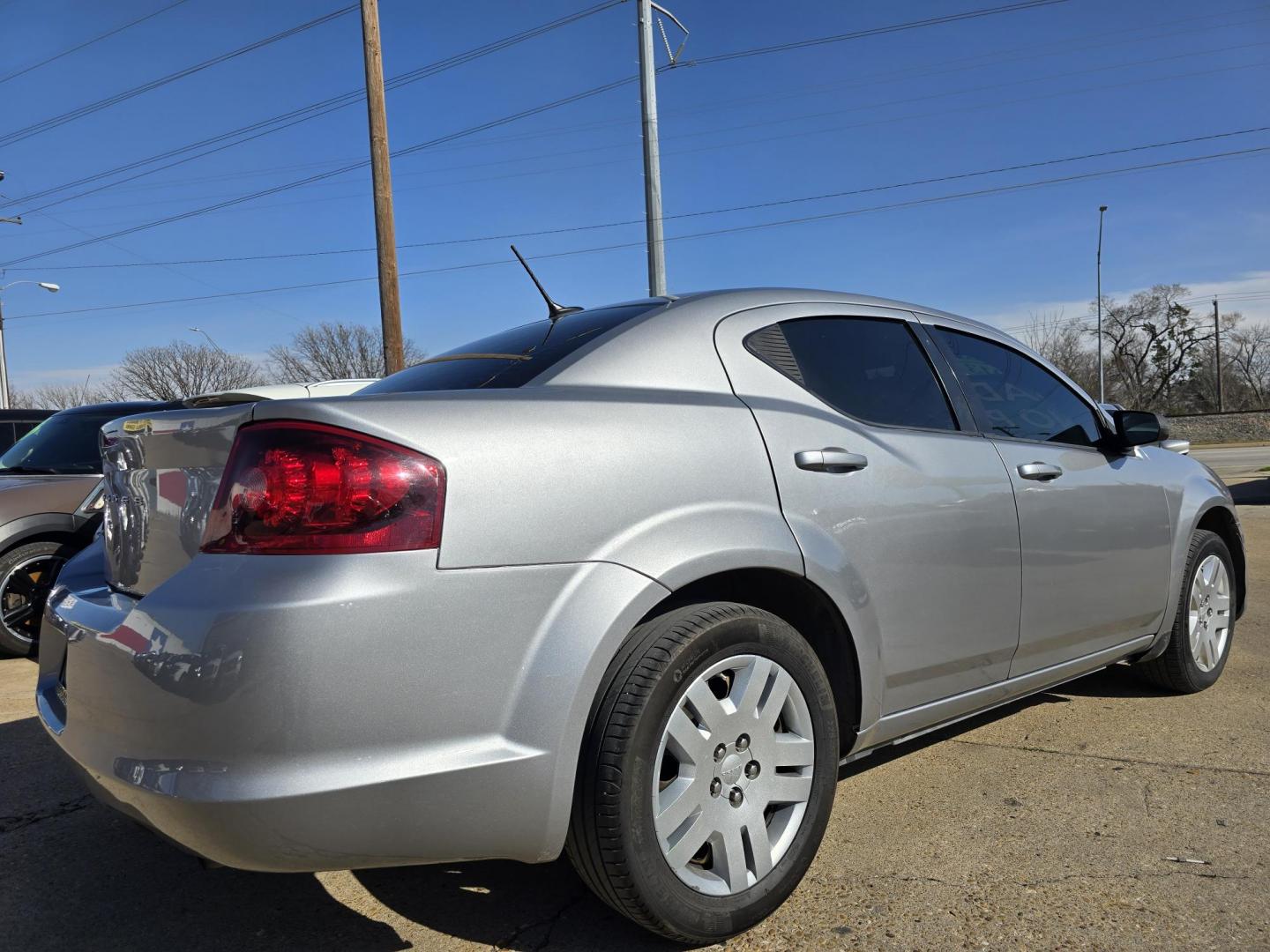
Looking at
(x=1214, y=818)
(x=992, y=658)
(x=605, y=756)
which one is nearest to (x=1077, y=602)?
(x=992, y=658)

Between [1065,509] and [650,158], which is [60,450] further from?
[650,158]

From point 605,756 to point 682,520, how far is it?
21.8 inches

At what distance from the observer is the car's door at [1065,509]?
317cm

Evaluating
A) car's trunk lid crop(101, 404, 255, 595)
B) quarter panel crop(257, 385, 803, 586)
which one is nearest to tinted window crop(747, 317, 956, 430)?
quarter panel crop(257, 385, 803, 586)

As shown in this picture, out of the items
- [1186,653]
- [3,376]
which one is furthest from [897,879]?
[3,376]

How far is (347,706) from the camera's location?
1.81 meters

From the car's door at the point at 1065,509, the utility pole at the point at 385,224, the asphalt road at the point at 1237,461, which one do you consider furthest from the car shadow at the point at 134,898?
the asphalt road at the point at 1237,461

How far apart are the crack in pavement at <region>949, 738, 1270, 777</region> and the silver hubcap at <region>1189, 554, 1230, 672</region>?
2.98 feet

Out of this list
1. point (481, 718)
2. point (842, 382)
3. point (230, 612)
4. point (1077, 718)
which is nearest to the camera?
point (230, 612)

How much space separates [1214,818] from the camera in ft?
9.52

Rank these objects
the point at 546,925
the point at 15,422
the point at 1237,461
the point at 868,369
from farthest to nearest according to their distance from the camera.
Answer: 1. the point at 1237,461
2. the point at 15,422
3. the point at 868,369
4. the point at 546,925

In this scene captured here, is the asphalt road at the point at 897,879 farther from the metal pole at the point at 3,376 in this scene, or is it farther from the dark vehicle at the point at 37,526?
the metal pole at the point at 3,376

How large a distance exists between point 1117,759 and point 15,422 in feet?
35.9

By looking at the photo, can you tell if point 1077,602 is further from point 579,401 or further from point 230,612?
point 230,612
